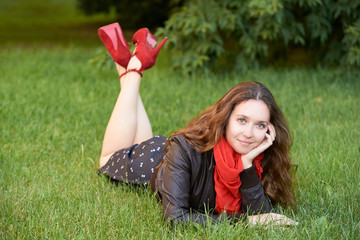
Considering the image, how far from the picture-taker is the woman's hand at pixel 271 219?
8.80 ft

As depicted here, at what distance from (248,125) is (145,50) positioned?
164 cm

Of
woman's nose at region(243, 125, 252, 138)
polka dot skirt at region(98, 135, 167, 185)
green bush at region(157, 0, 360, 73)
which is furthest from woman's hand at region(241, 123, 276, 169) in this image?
green bush at region(157, 0, 360, 73)

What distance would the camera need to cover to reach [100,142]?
4449 mm

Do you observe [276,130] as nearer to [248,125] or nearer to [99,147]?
[248,125]

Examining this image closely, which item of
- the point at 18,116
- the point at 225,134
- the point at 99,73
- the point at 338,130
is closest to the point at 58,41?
the point at 99,73

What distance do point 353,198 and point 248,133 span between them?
3.08 feet

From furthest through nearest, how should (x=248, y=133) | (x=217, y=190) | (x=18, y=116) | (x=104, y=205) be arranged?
(x=18, y=116)
(x=104, y=205)
(x=217, y=190)
(x=248, y=133)

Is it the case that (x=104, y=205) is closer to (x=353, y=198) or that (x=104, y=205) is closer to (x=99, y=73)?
(x=353, y=198)

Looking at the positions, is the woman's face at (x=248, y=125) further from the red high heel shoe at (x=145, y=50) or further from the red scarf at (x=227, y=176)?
the red high heel shoe at (x=145, y=50)

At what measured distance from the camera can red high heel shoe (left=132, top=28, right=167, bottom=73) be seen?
3970 mm

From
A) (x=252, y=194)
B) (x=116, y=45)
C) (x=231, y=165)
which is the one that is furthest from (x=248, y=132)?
(x=116, y=45)

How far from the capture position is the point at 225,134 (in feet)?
9.18

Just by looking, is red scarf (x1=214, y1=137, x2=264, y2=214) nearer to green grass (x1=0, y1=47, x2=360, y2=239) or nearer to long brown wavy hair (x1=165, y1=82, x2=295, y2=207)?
long brown wavy hair (x1=165, y1=82, x2=295, y2=207)

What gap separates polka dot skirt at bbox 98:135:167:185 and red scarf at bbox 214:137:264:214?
677 millimetres
